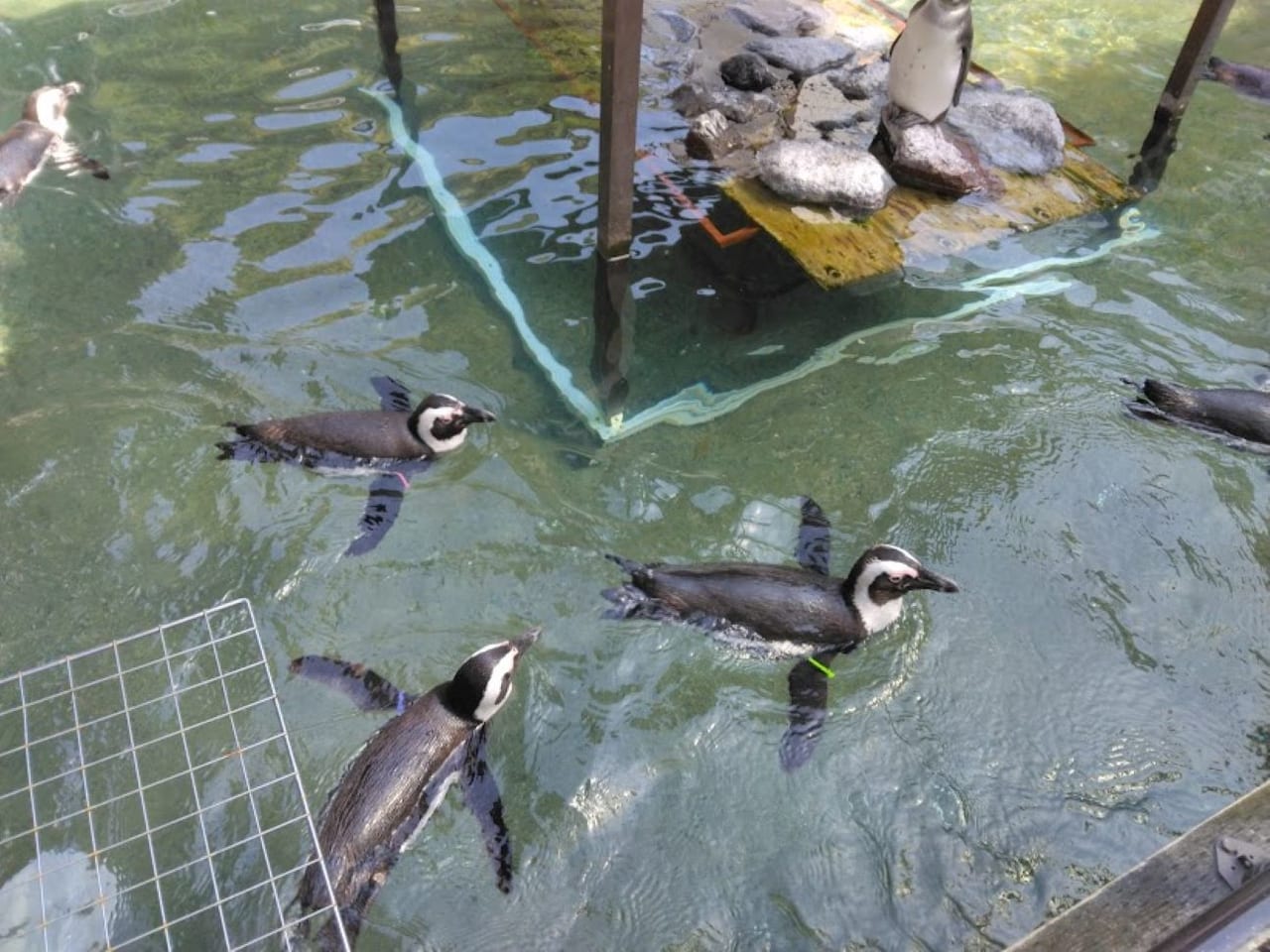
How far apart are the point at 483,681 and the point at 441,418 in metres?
1.40

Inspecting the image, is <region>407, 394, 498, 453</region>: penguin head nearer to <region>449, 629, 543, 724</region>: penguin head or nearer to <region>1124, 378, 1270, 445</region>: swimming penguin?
<region>449, 629, 543, 724</region>: penguin head

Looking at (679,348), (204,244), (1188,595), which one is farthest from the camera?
(204,244)

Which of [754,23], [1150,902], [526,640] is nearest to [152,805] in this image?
[526,640]

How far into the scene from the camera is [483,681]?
3.01 metres

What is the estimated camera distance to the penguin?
548cm

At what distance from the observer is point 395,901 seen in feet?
9.17

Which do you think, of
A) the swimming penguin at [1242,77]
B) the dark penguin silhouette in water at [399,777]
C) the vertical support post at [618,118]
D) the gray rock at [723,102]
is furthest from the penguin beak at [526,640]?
the swimming penguin at [1242,77]

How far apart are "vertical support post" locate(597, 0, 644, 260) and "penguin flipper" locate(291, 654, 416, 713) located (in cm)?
254

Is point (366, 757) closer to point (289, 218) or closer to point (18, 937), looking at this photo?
point (18, 937)

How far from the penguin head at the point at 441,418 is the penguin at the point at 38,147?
3335 millimetres

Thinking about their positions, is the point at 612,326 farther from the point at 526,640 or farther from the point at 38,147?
the point at 38,147

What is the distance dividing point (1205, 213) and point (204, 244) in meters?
6.41

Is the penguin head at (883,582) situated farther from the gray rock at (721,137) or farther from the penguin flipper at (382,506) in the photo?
the gray rock at (721,137)

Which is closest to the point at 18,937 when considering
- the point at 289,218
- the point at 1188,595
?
the point at 289,218
